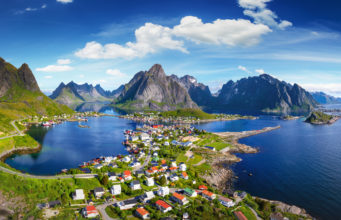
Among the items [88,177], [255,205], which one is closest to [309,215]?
[255,205]

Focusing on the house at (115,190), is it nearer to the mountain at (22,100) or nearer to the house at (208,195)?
the house at (208,195)

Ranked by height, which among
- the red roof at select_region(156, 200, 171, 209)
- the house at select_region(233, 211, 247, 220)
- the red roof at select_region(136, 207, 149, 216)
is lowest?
the house at select_region(233, 211, 247, 220)

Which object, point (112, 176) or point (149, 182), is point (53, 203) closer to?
point (112, 176)

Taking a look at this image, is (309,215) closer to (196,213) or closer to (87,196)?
(196,213)

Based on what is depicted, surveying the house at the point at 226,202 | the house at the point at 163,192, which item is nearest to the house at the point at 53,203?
the house at the point at 163,192

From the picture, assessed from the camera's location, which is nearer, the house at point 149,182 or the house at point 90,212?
the house at point 90,212

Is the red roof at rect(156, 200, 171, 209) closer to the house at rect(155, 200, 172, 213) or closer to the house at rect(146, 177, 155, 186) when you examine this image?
the house at rect(155, 200, 172, 213)

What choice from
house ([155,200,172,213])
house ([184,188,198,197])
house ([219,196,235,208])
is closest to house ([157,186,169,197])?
house ([184,188,198,197])

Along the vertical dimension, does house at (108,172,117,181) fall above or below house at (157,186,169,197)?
above
